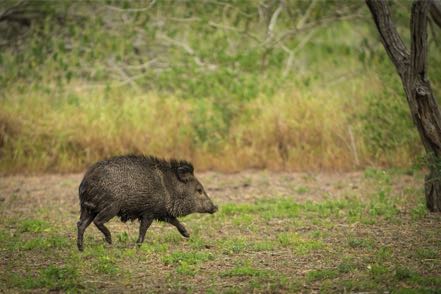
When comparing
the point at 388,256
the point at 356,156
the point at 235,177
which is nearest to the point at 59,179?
the point at 235,177

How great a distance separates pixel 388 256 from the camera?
7.11 metres

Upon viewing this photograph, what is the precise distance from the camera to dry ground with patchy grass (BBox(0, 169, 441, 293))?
641 centimetres

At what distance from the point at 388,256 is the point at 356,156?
6056 mm

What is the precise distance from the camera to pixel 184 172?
8.48 m

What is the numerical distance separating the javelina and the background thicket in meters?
4.83

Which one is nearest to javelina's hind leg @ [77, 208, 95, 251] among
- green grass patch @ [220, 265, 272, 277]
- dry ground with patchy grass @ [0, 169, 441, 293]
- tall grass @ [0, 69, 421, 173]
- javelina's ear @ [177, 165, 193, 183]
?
dry ground with patchy grass @ [0, 169, 441, 293]

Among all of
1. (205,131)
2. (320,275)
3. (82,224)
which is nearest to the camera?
(320,275)

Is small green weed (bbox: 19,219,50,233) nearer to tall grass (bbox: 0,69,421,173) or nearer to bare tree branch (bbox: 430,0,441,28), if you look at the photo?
tall grass (bbox: 0,69,421,173)

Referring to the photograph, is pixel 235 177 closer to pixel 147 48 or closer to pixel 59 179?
pixel 59 179

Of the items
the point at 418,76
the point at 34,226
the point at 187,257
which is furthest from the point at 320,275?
the point at 34,226

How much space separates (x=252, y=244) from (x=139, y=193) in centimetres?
130

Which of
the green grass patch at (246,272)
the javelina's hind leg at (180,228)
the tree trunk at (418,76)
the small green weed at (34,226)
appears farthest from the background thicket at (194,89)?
the green grass patch at (246,272)

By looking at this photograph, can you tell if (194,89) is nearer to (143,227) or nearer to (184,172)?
(184,172)

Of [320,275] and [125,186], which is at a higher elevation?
[125,186]
